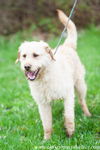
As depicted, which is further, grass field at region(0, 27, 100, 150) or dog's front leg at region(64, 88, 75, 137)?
dog's front leg at region(64, 88, 75, 137)

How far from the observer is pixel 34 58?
181 inches

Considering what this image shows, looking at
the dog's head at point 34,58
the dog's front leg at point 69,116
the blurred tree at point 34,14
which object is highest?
the blurred tree at point 34,14

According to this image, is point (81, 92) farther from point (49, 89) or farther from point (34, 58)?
point (34, 58)

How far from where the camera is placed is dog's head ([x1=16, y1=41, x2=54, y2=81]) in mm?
4508

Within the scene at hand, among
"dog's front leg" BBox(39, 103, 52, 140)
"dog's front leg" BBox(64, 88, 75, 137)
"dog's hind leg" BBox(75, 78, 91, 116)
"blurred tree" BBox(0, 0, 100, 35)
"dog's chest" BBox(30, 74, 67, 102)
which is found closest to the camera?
"dog's chest" BBox(30, 74, 67, 102)

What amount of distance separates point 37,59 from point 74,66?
1.36 meters

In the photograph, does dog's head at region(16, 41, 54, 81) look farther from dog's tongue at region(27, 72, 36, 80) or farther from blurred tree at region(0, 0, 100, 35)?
blurred tree at region(0, 0, 100, 35)

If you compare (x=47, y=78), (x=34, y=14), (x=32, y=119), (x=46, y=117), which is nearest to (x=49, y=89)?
(x=47, y=78)

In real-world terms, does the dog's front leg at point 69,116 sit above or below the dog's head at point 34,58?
below

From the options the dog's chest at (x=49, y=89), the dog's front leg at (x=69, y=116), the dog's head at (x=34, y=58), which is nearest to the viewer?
the dog's head at (x=34, y=58)

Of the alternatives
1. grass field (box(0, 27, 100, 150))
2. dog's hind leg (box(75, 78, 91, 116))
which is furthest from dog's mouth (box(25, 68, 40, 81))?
dog's hind leg (box(75, 78, 91, 116))

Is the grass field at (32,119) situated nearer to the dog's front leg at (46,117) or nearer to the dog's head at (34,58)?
the dog's front leg at (46,117)

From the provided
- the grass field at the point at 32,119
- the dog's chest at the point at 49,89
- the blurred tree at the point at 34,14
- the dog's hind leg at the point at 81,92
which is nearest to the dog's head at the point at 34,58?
the dog's chest at the point at 49,89

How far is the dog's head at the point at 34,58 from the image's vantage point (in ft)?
14.8
